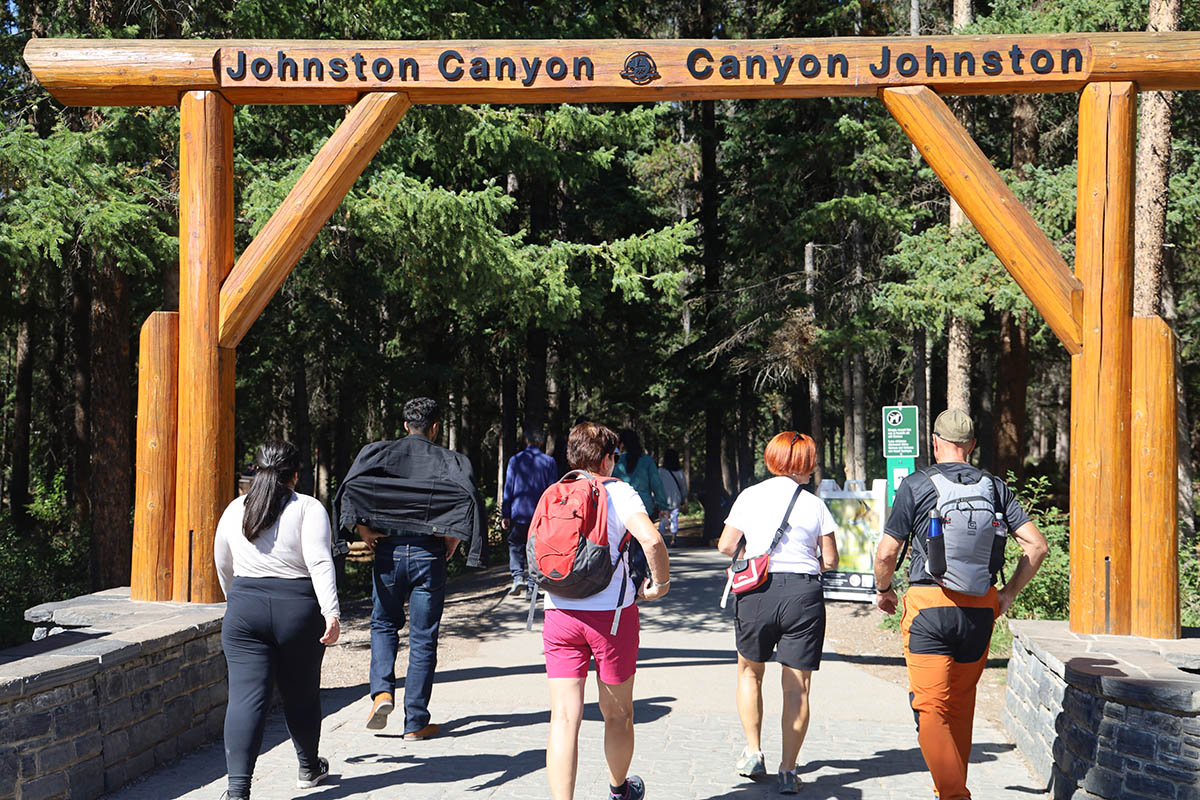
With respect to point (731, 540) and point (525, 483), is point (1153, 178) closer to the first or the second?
point (525, 483)

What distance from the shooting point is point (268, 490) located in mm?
4852

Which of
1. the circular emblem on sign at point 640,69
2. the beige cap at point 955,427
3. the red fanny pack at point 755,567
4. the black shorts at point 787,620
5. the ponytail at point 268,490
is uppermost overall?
the circular emblem on sign at point 640,69

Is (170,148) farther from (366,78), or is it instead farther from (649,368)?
(649,368)

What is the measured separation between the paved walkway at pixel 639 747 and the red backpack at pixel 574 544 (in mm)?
1381

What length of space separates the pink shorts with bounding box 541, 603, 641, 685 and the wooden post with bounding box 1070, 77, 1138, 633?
327 cm

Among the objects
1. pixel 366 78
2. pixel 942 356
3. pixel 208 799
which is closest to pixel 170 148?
pixel 366 78

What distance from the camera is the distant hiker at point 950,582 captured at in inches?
180

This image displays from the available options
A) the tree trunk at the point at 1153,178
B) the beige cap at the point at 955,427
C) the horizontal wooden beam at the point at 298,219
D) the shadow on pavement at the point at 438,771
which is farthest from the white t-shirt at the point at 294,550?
the tree trunk at the point at 1153,178

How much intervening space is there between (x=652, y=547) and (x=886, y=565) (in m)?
1.16

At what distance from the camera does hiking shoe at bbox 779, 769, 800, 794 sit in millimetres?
5211

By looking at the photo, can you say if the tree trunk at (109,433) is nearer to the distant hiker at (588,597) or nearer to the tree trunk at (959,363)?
the distant hiker at (588,597)

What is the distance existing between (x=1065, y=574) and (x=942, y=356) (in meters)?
16.5

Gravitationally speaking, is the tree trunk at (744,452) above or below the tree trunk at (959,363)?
below

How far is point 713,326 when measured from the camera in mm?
22062
